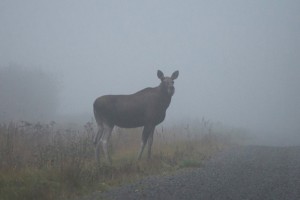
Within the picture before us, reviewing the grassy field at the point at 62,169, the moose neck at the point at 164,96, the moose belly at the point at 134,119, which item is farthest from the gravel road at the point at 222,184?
the moose neck at the point at 164,96

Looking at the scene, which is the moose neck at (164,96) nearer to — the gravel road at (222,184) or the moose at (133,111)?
the moose at (133,111)

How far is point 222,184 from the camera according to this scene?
9289mm

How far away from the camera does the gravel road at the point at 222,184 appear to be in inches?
322

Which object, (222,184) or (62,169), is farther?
(62,169)

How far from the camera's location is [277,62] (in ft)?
404

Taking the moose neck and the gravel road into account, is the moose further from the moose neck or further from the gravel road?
the gravel road

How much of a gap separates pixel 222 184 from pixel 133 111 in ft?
18.7

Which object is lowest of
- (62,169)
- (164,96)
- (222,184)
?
(222,184)

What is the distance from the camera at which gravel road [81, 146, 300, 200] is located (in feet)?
26.8

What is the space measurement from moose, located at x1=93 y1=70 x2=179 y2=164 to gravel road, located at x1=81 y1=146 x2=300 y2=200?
2.68 meters

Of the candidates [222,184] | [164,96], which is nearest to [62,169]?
[222,184]

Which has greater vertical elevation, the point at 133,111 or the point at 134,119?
the point at 133,111

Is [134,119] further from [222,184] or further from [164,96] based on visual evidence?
[222,184]

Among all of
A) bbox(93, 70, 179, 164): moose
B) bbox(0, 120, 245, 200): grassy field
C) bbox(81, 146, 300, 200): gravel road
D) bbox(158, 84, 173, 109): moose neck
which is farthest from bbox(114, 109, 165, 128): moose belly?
bbox(81, 146, 300, 200): gravel road
